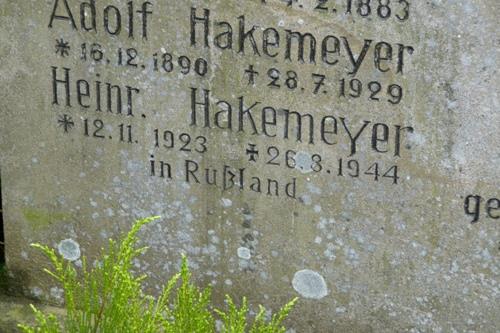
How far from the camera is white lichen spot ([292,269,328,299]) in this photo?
385cm

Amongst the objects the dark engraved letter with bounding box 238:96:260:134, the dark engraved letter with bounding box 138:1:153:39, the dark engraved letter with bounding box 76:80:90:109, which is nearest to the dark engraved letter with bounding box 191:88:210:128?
the dark engraved letter with bounding box 238:96:260:134

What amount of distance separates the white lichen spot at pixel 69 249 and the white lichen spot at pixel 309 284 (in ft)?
2.69

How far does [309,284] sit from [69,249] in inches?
35.5

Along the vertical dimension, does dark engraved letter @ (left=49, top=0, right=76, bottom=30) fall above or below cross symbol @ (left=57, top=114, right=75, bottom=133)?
above

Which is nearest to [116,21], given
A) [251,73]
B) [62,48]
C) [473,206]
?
[62,48]

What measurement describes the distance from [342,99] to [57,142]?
1063 millimetres

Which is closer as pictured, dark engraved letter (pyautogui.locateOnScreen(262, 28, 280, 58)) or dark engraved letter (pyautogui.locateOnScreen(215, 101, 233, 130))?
dark engraved letter (pyautogui.locateOnScreen(262, 28, 280, 58))

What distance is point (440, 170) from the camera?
3553 mm

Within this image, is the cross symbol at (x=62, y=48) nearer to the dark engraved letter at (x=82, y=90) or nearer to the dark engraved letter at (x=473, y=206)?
the dark engraved letter at (x=82, y=90)

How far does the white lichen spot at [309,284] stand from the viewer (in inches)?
151

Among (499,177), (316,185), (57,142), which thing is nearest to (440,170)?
(499,177)

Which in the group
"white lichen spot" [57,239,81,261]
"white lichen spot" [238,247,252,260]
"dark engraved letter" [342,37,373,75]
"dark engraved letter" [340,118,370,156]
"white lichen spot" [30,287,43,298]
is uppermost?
"dark engraved letter" [342,37,373,75]

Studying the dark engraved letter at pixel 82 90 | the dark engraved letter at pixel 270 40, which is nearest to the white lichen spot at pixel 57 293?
the dark engraved letter at pixel 82 90

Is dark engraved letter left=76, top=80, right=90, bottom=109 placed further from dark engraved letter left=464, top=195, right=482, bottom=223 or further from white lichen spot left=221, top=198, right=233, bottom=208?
dark engraved letter left=464, top=195, right=482, bottom=223
